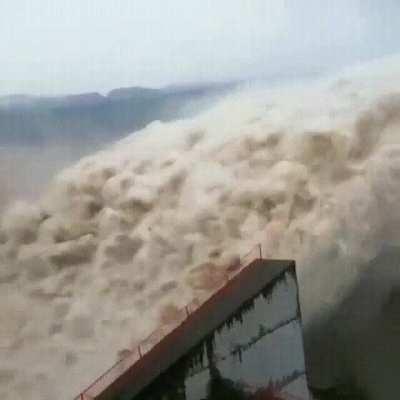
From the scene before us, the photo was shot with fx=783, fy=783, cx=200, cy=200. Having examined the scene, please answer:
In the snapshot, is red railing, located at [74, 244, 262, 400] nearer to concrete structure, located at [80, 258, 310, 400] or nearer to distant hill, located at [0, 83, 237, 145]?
concrete structure, located at [80, 258, 310, 400]

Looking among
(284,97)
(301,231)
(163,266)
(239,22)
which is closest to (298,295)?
(301,231)

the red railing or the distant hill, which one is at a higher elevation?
the distant hill

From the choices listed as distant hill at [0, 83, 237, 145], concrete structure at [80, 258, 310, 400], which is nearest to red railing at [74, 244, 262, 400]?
concrete structure at [80, 258, 310, 400]

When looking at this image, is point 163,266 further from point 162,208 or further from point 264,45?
point 264,45

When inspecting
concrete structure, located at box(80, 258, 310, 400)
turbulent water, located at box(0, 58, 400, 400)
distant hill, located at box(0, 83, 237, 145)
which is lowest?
concrete structure, located at box(80, 258, 310, 400)

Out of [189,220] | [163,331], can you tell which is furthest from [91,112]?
[163,331]

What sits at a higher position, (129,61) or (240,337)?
(129,61)
